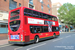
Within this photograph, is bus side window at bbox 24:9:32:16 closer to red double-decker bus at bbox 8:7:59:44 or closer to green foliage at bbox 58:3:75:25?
red double-decker bus at bbox 8:7:59:44

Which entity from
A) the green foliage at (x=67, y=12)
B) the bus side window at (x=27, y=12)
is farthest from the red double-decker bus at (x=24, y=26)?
the green foliage at (x=67, y=12)

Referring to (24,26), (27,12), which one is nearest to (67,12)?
(27,12)

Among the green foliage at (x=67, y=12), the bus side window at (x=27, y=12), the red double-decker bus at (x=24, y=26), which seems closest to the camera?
the red double-decker bus at (x=24, y=26)

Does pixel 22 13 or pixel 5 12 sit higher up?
pixel 5 12

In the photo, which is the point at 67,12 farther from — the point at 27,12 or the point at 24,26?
the point at 24,26

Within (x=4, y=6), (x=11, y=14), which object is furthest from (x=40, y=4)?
(x=11, y=14)

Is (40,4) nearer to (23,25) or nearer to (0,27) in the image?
(0,27)

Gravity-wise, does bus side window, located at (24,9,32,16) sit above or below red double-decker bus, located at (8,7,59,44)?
above

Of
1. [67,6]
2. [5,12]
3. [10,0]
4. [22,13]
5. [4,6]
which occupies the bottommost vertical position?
[22,13]

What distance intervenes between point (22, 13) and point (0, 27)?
765 centimetres

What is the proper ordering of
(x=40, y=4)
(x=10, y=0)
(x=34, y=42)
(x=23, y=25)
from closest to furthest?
(x=23, y=25), (x=34, y=42), (x=10, y=0), (x=40, y=4)

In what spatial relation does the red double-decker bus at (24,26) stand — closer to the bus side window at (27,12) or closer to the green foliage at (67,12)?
the bus side window at (27,12)

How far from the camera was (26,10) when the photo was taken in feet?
29.5

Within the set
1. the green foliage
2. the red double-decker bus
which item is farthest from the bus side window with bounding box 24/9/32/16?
the green foliage
